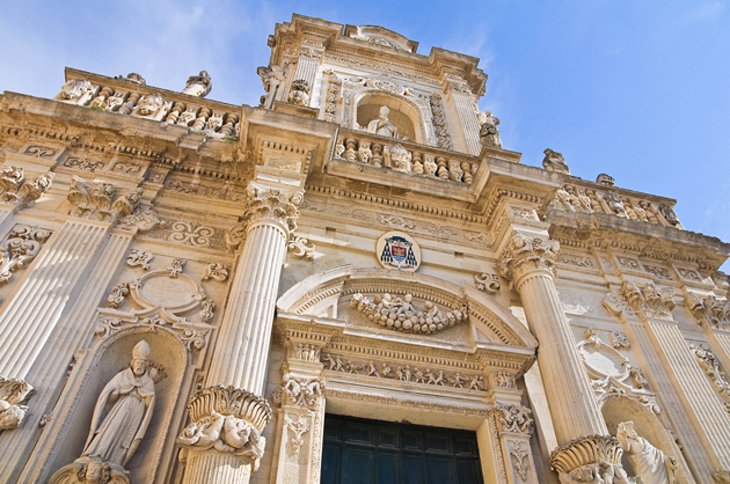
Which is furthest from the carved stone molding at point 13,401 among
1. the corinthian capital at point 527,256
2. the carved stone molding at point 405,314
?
the corinthian capital at point 527,256

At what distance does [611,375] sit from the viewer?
705cm

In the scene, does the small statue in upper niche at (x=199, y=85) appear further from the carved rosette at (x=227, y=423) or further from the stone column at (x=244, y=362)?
the carved rosette at (x=227, y=423)

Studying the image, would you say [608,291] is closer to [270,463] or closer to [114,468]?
[270,463]

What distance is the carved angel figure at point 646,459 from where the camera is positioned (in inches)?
231

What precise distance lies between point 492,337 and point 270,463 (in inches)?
126

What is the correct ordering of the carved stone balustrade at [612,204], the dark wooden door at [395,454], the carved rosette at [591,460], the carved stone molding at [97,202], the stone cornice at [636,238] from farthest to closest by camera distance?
the carved stone balustrade at [612,204] < the stone cornice at [636,238] < the carved stone molding at [97,202] < the dark wooden door at [395,454] < the carved rosette at [591,460]

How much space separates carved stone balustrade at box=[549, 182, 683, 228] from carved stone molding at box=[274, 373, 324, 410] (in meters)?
5.58

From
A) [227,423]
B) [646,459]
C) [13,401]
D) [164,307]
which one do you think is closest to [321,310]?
[164,307]

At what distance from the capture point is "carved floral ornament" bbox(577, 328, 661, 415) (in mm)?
6816

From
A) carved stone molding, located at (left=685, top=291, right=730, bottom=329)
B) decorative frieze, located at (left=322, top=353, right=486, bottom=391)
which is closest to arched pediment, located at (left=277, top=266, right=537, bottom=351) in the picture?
decorative frieze, located at (left=322, top=353, right=486, bottom=391)

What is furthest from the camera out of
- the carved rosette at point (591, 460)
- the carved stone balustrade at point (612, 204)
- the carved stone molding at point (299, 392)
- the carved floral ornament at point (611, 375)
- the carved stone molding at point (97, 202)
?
the carved stone balustrade at point (612, 204)

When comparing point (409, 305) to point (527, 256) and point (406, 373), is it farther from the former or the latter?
point (527, 256)

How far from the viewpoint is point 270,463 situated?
16.8 feet

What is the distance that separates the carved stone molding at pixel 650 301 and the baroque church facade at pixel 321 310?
3 centimetres
